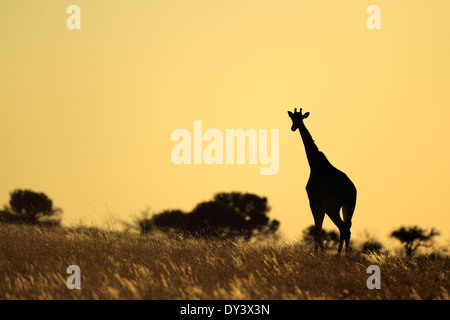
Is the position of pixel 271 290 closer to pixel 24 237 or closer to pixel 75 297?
pixel 75 297

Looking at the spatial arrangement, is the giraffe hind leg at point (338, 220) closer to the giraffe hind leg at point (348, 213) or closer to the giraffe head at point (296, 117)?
the giraffe hind leg at point (348, 213)

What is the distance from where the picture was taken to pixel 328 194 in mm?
14891

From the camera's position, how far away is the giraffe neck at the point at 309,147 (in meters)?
15.5

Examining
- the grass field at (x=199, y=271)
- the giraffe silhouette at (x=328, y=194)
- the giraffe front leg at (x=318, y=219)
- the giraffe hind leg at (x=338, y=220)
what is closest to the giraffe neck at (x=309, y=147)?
the giraffe silhouette at (x=328, y=194)

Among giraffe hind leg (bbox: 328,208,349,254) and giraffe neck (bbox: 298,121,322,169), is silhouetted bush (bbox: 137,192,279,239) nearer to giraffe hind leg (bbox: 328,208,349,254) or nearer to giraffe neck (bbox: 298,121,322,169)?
giraffe neck (bbox: 298,121,322,169)

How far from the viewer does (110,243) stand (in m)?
15.9

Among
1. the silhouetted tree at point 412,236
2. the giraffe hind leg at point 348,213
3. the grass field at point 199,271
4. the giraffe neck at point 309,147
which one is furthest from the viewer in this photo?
the silhouetted tree at point 412,236

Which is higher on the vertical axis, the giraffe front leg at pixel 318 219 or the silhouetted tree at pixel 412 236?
the giraffe front leg at pixel 318 219

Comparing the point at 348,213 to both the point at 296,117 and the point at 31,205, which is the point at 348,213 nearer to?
the point at 296,117

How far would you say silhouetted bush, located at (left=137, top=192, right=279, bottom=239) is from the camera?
3994 centimetres

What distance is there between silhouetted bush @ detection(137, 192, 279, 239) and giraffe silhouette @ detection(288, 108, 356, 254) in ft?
77.9

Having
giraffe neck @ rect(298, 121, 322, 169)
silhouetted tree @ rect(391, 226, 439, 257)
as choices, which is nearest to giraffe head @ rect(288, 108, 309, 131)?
giraffe neck @ rect(298, 121, 322, 169)

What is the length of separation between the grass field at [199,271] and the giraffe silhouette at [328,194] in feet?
2.14
